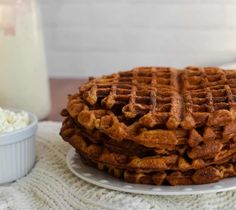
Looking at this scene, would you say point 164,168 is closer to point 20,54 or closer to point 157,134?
point 157,134

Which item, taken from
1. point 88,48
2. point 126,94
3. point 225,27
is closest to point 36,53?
point 126,94

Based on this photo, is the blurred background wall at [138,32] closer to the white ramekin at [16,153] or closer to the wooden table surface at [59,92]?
the wooden table surface at [59,92]

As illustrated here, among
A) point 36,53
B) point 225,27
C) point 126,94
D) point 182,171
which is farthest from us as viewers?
point 225,27

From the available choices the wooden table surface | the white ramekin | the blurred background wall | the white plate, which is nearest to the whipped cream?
the white ramekin

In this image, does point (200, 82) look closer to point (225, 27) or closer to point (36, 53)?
point (36, 53)

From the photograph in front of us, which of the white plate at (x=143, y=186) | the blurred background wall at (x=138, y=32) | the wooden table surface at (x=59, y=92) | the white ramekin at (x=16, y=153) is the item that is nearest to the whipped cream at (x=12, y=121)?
the white ramekin at (x=16, y=153)

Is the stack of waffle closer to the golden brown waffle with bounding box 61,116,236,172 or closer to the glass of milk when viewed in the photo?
the golden brown waffle with bounding box 61,116,236,172

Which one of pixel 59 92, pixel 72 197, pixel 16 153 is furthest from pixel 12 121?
pixel 59 92
